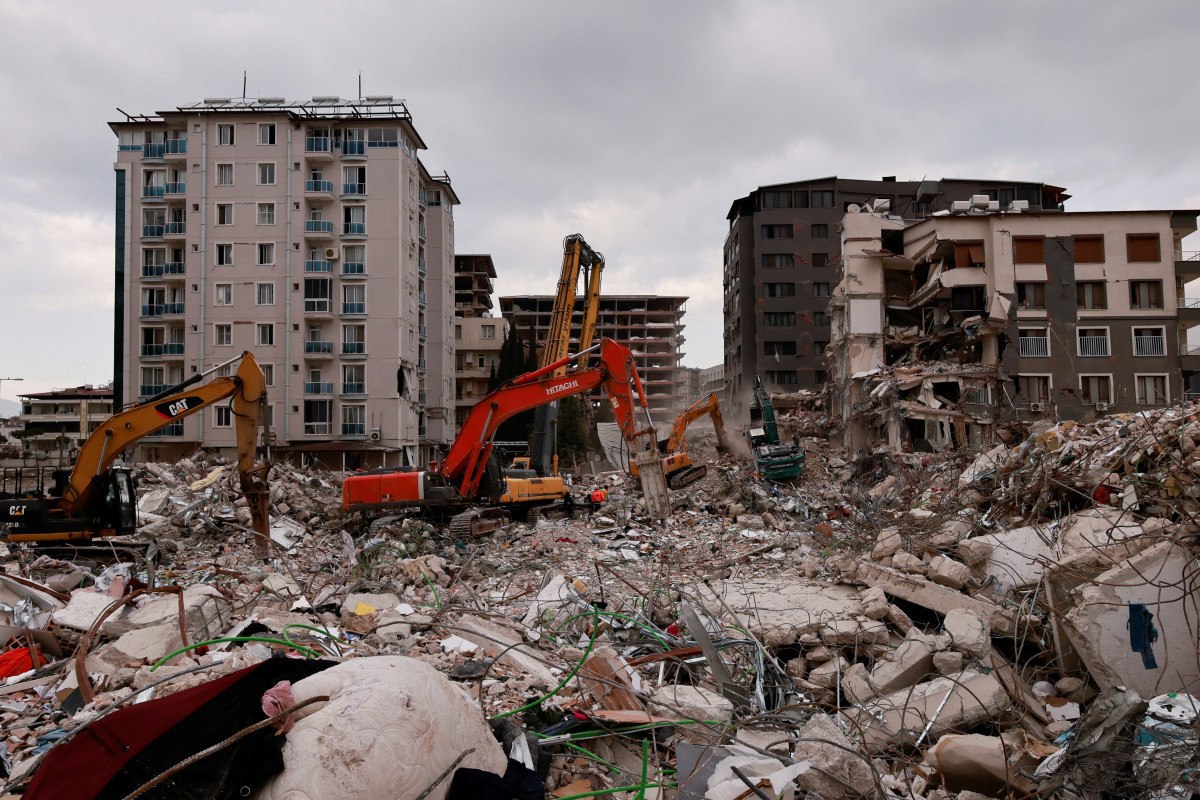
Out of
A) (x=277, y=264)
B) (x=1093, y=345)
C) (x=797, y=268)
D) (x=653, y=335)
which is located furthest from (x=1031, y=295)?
(x=653, y=335)

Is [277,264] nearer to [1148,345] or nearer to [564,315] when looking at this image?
[564,315]

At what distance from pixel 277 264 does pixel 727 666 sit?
3706cm

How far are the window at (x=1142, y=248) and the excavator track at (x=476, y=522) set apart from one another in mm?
28230

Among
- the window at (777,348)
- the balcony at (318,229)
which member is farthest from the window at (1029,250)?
the balcony at (318,229)

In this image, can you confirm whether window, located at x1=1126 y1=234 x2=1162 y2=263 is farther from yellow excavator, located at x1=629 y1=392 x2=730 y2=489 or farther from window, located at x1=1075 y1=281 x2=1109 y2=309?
yellow excavator, located at x1=629 y1=392 x2=730 y2=489

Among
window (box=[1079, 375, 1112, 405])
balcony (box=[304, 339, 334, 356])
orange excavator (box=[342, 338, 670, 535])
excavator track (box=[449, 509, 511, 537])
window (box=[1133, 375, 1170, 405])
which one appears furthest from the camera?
balcony (box=[304, 339, 334, 356])

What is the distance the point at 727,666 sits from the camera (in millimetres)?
5676

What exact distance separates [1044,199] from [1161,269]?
72.5ft

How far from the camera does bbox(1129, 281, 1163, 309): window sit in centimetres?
2992

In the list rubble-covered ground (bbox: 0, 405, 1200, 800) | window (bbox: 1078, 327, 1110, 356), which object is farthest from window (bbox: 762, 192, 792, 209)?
rubble-covered ground (bbox: 0, 405, 1200, 800)

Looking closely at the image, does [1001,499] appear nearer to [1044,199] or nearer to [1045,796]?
[1045,796]

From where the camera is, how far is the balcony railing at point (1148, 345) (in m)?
29.8

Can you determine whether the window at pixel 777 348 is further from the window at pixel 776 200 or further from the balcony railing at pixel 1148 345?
the balcony railing at pixel 1148 345

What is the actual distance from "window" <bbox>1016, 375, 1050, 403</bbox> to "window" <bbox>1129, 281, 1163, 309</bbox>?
498cm
